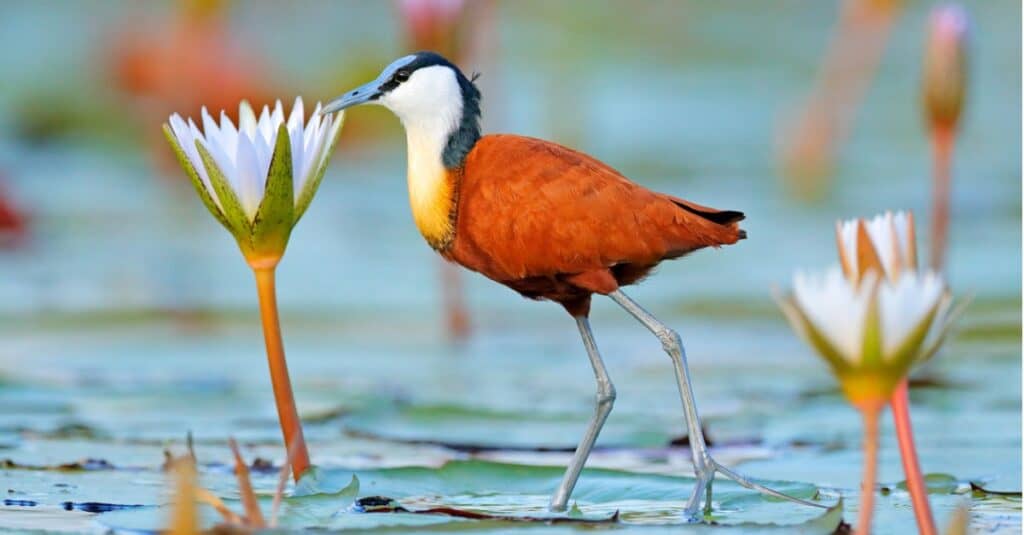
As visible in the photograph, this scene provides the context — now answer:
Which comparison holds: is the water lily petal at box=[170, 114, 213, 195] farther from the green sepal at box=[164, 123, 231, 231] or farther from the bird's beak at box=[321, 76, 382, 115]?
the bird's beak at box=[321, 76, 382, 115]

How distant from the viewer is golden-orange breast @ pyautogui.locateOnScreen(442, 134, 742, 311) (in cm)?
297

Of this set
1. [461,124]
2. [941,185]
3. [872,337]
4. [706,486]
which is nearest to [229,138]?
[461,124]

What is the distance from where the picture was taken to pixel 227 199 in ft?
9.36

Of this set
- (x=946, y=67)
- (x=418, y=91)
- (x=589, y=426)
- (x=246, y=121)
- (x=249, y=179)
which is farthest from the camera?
(x=946, y=67)

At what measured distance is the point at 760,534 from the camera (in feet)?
8.91

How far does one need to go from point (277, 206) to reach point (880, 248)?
43.0 inches

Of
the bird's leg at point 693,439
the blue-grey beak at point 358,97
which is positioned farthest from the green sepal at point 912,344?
the blue-grey beak at point 358,97

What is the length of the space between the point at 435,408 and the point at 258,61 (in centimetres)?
660

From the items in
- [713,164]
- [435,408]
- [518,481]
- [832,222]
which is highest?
[713,164]

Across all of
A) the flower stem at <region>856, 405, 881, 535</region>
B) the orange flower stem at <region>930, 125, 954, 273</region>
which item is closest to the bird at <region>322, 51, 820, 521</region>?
the flower stem at <region>856, 405, 881, 535</region>

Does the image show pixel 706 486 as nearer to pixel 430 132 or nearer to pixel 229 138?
pixel 430 132

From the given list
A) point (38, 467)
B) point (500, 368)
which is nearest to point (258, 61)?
point (500, 368)

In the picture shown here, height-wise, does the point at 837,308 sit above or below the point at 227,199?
below

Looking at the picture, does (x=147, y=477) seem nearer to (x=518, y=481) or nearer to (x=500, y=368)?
(x=518, y=481)
